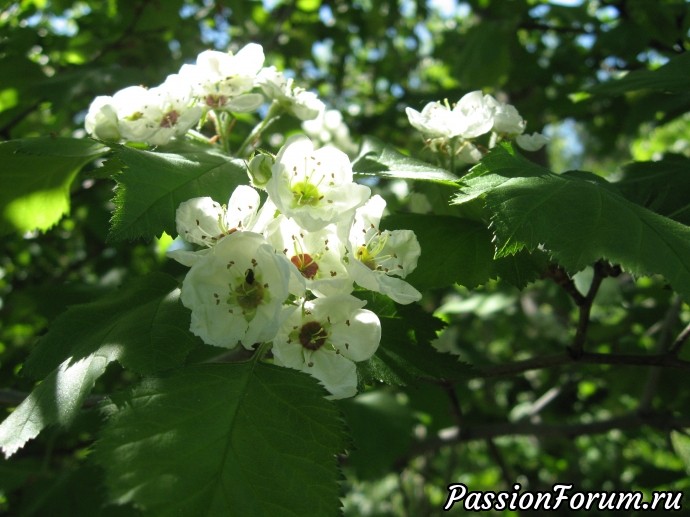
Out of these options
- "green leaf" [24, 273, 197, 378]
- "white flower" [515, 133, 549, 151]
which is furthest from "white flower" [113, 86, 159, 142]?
"white flower" [515, 133, 549, 151]

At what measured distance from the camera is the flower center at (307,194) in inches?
48.1

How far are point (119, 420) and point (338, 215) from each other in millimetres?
510

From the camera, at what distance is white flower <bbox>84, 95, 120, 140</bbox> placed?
59.6 inches

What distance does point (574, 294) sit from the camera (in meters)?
1.57

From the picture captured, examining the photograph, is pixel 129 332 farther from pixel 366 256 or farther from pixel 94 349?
pixel 366 256

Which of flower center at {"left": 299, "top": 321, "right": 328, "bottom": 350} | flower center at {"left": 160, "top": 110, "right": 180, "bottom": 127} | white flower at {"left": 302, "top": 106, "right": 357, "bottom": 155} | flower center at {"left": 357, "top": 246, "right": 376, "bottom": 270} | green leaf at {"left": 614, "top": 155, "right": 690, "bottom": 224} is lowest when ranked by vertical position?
white flower at {"left": 302, "top": 106, "right": 357, "bottom": 155}

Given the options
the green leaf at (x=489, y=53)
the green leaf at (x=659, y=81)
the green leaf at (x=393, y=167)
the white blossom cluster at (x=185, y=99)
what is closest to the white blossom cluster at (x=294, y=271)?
the green leaf at (x=393, y=167)

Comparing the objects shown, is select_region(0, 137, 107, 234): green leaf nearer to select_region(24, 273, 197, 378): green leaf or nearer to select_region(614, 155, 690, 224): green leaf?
select_region(24, 273, 197, 378): green leaf

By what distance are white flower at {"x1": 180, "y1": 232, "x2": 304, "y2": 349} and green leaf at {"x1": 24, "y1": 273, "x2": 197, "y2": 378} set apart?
0.06 meters

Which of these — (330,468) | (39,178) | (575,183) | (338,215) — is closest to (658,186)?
(575,183)

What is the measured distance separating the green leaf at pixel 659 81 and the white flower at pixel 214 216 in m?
A: 1.01

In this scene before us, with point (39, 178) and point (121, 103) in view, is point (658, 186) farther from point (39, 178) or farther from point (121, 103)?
point (39, 178)

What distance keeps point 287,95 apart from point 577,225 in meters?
0.83

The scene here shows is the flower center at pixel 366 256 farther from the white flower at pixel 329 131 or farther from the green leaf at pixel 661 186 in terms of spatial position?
the white flower at pixel 329 131
